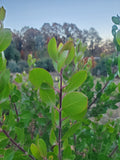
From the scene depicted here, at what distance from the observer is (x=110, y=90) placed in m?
0.88

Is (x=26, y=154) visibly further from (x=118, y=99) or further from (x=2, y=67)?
(x=118, y=99)

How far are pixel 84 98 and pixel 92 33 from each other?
25914 mm

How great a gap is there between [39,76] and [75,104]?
110 mm

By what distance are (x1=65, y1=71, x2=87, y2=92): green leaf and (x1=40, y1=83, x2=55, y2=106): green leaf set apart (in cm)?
4

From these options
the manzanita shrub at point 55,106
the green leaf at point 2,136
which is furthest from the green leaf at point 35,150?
the green leaf at point 2,136

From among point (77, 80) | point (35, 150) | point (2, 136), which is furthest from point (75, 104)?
point (2, 136)

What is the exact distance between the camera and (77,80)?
402 millimetres

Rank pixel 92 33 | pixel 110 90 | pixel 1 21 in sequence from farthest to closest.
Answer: pixel 92 33
pixel 110 90
pixel 1 21

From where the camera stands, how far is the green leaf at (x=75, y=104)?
1.23 ft

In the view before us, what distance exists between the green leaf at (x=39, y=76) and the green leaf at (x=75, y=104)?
2.5 inches

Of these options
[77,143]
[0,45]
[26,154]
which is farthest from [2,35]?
[77,143]

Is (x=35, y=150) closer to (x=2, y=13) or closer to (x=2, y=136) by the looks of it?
(x=2, y=136)

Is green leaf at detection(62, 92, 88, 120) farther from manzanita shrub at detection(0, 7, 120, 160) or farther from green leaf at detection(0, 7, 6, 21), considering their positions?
green leaf at detection(0, 7, 6, 21)

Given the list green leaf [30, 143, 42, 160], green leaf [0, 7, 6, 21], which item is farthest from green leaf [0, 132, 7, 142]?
green leaf [0, 7, 6, 21]
